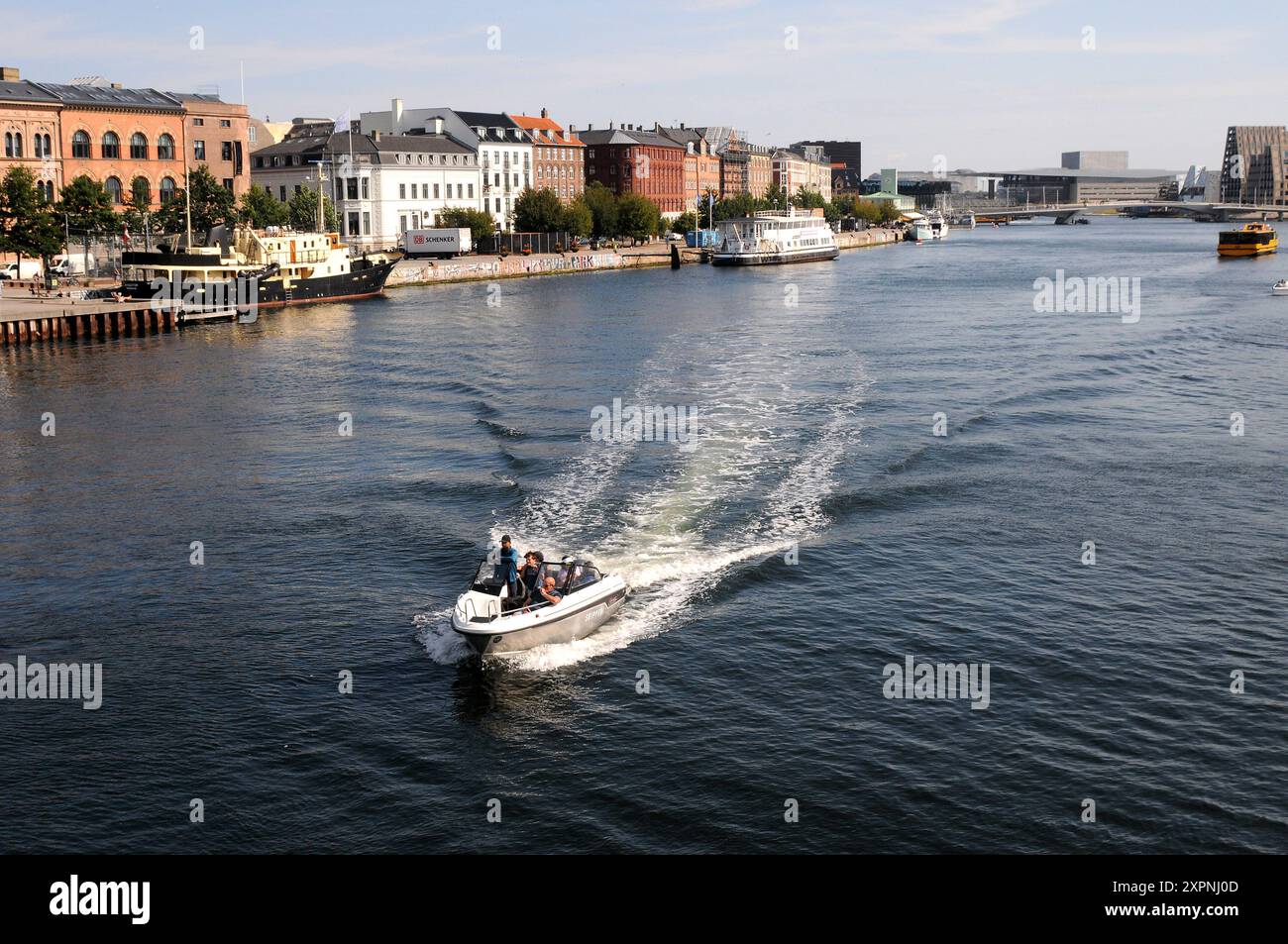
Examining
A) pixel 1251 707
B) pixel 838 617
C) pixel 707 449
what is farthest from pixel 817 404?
pixel 1251 707

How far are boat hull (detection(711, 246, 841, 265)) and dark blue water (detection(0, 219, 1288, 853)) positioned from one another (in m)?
96.4

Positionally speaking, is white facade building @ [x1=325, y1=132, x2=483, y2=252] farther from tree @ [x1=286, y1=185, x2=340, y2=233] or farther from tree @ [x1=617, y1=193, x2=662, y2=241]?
tree @ [x1=617, y1=193, x2=662, y2=241]

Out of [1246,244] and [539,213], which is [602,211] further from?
[1246,244]

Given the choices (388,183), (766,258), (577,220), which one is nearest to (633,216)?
(577,220)

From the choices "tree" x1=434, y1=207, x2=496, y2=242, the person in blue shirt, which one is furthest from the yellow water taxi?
the person in blue shirt

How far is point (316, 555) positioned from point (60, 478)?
44.6ft

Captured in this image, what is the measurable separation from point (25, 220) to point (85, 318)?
22959mm

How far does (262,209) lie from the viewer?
5202 inches

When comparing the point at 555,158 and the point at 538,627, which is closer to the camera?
the point at 538,627

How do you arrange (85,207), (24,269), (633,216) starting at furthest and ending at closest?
(633,216) < (24,269) < (85,207)

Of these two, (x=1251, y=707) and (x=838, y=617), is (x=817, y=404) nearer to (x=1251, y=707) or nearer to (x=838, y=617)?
(x=838, y=617)

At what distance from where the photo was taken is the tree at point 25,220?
10031cm

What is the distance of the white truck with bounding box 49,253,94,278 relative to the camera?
111m
